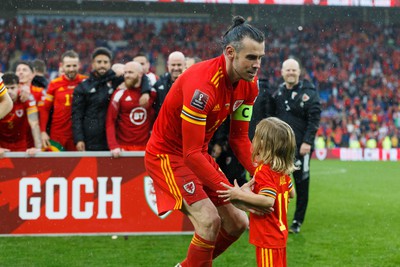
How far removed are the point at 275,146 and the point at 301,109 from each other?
12.2 ft

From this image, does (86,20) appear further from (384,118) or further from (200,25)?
(384,118)

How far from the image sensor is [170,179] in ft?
14.6

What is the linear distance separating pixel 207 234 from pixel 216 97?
93 cm

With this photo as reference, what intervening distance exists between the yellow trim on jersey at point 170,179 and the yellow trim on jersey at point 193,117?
571 millimetres

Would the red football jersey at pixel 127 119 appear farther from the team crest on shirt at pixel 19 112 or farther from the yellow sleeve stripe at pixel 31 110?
the team crest on shirt at pixel 19 112

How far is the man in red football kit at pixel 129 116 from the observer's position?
23.7 feet

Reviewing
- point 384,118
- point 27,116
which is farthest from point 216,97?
point 384,118

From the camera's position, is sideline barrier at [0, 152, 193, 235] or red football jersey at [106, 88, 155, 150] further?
red football jersey at [106, 88, 155, 150]

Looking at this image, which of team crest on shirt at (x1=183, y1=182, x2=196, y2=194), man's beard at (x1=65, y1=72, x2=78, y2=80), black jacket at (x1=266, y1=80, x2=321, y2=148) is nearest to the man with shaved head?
man's beard at (x1=65, y1=72, x2=78, y2=80)

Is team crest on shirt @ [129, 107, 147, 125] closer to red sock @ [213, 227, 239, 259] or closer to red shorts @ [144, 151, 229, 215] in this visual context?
red shorts @ [144, 151, 229, 215]

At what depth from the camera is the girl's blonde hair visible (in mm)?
3904

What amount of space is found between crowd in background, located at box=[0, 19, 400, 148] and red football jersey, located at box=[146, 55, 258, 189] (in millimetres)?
25617

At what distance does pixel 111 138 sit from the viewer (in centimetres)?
720

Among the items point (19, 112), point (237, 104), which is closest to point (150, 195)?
point (19, 112)
